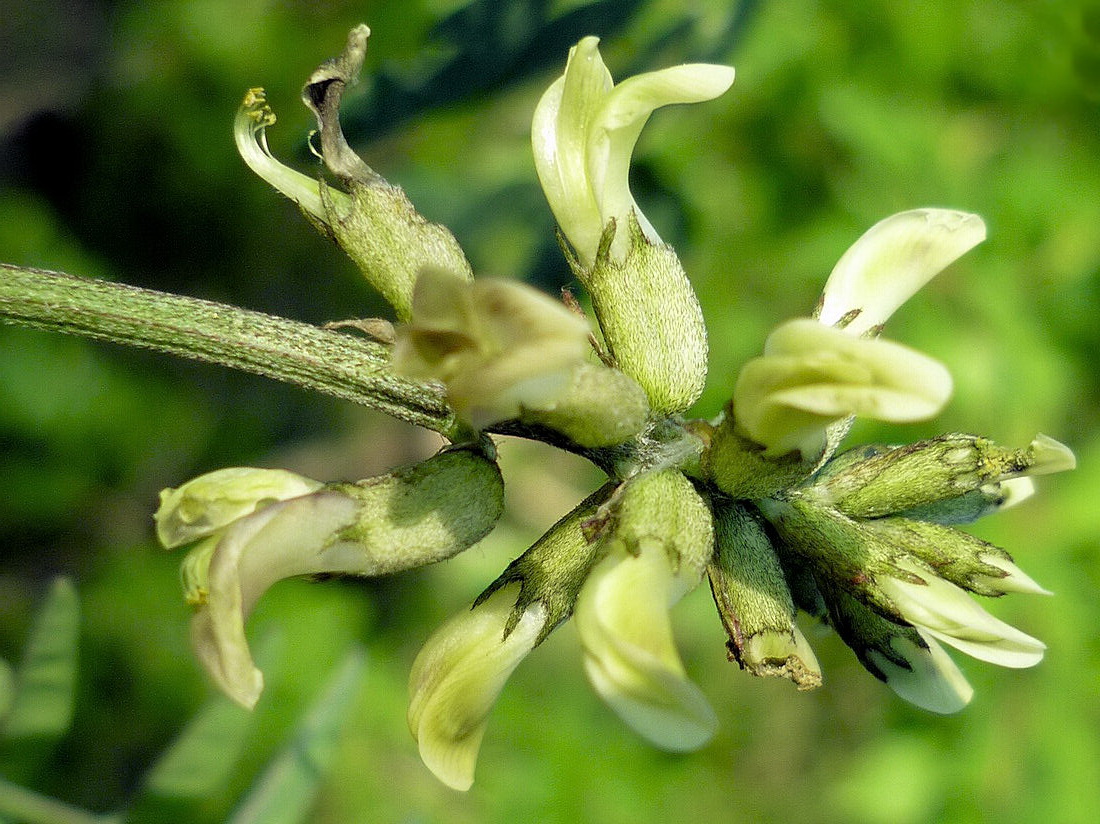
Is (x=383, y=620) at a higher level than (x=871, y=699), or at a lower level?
lower

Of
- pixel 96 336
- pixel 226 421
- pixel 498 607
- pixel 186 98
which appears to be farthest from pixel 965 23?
pixel 226 421

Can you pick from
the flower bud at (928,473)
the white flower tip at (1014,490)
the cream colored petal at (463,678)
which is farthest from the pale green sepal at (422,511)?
the white flower tip at (1014,490)

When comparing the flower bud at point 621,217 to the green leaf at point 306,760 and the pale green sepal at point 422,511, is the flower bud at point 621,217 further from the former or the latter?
the green leaf at point 306,760

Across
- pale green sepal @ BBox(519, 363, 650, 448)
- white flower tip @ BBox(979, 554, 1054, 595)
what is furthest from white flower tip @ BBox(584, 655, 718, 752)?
white flower tip @ BBox(979, 554, 1054, 595)

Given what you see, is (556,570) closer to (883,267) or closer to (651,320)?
(651,320)

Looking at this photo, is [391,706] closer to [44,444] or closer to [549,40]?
[44,444]

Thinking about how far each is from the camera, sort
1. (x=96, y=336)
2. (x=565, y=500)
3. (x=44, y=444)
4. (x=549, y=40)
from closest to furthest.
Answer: (x=96, y=336) → (x=549, y=40) → (x=44, y=444) → (x=565, y=500)

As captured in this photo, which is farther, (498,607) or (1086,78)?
(1086,78)
